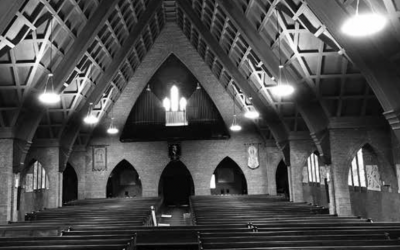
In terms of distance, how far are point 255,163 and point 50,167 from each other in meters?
13.7

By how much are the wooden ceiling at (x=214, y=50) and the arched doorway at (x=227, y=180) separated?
976 cm

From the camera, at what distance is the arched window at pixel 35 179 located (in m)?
23.6

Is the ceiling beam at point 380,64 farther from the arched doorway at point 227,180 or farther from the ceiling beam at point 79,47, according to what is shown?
the arched doorway at point 227,180

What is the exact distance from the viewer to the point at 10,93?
13.9 metres

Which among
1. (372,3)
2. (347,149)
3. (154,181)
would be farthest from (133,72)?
(372,3)

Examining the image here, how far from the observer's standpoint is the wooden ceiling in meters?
10.5

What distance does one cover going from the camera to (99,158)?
25.6m

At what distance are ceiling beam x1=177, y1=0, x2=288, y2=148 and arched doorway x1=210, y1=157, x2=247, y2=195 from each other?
9.78 meters

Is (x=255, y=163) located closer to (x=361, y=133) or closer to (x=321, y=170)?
(x=321, y=170)

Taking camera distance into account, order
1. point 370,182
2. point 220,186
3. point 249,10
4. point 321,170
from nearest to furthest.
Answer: point 249,10, point 370,182, point 321,170, point 220,186

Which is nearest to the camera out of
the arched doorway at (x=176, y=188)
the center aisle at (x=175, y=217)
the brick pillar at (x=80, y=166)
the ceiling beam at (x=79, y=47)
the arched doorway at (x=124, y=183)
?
the ceiling beam at (x=79, y=47)

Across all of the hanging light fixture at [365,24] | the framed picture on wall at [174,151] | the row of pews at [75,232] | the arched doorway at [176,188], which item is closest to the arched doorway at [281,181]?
the arched doorway at [176,188]

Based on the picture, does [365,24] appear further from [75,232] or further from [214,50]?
[214,50]

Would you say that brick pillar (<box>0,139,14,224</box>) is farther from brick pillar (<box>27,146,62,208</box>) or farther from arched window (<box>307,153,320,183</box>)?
arched window (<box>307,153,320,183</box>)
